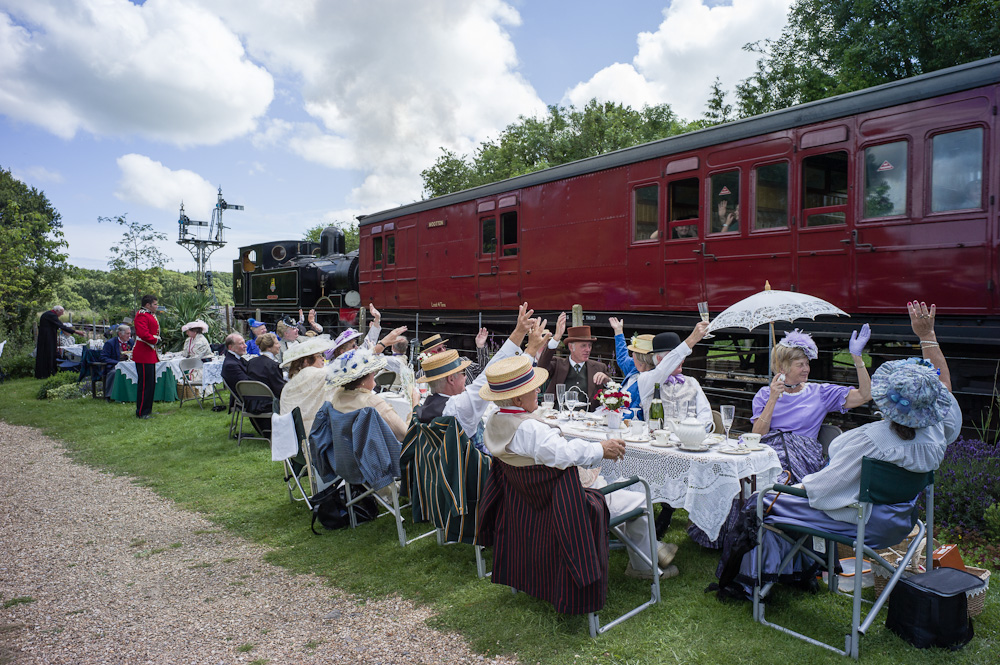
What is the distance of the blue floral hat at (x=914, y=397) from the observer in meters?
2.75

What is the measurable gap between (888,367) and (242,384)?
245 inches


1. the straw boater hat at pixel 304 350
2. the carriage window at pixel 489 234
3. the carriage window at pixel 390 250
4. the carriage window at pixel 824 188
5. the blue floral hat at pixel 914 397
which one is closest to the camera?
the blue floral hat at pixel 914 397

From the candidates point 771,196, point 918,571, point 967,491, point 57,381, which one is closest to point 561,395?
point 918,571

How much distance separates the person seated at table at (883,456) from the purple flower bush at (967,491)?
1.64 m

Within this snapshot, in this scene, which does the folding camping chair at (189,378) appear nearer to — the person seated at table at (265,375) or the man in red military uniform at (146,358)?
the man in red military uniform at (146,358)

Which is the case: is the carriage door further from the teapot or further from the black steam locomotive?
the teapot

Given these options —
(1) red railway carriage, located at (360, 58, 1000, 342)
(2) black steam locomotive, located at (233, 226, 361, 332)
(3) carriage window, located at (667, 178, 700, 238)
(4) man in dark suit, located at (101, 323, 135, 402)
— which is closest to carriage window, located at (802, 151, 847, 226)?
(1) red railway carriage, located at (360, 58, 1000, 342)

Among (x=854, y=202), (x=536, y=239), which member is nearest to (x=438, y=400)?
(x=854, y=202)

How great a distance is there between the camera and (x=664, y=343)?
445 centimetres

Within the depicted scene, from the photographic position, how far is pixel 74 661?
316cm

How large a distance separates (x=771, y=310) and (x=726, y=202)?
318 cm

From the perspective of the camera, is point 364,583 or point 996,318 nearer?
point 364,583

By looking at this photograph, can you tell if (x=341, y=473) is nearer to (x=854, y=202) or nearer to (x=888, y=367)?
(x=888, y=367)

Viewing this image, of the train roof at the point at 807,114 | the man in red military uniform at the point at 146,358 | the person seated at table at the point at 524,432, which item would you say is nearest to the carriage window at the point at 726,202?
the train roof at the point at 807,114
